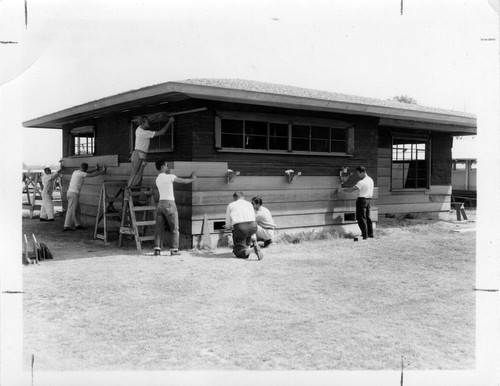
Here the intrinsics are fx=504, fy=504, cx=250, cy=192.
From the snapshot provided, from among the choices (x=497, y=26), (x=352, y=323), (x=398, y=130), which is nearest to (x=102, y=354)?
(x=352, y=323)

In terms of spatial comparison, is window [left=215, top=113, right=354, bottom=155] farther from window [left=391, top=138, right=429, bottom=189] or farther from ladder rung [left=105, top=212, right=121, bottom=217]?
window [left=391, top=138, right=429, bottom=189]

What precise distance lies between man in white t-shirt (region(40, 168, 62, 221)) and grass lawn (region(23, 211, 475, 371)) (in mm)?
4673

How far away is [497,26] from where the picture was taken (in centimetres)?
445

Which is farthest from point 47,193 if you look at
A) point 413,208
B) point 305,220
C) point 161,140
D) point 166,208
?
point 413,208

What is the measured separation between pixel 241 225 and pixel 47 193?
7.61 metres

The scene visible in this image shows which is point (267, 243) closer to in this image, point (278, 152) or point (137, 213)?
point (278, 152)

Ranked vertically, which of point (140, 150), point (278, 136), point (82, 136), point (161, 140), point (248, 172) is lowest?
point (248, 172)

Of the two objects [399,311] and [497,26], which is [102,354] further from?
[497,26]

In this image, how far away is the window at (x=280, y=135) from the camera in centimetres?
1059

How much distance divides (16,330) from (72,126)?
12412 mm

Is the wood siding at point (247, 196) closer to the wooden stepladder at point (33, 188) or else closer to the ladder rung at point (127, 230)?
the ladder rung at point (127, 230)

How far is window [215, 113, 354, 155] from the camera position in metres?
10.6

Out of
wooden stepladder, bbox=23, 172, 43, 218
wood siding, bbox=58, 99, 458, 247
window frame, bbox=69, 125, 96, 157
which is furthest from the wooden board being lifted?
wooden stepladder, bbox=23, 172, 43, 218

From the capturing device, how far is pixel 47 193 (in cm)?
1412
